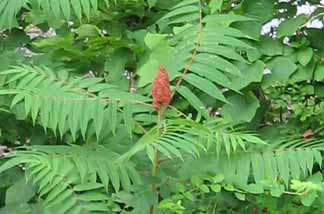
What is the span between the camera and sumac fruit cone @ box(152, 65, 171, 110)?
89.0 inches

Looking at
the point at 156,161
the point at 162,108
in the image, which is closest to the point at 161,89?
the point at 162,108

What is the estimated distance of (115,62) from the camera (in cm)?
301

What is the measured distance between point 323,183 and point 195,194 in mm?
386

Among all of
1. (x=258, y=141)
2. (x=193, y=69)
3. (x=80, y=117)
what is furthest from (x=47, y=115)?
(x=258, y=141)

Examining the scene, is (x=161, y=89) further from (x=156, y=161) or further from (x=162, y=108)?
(x=156, y=161)

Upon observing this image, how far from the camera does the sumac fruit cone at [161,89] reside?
226 centimetres

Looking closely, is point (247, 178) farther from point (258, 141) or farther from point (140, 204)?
point (140, 204)

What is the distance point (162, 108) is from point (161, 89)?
9cm

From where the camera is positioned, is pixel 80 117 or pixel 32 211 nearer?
pixel 80 117

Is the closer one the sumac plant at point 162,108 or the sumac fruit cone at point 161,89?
the sumac fruit cone at point 161,89

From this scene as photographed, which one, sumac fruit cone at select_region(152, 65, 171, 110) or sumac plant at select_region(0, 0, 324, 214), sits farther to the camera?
sumac plant at select_region(0, 0, 324, 214)

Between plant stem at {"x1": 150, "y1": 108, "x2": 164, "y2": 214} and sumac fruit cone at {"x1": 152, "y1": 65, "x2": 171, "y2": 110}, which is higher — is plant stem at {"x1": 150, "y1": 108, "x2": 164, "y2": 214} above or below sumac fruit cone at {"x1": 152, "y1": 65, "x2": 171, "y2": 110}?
below

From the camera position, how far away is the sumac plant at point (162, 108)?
2.45 meters

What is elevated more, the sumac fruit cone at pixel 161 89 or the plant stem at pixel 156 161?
the sumac fruit cone at pixel 161 89
